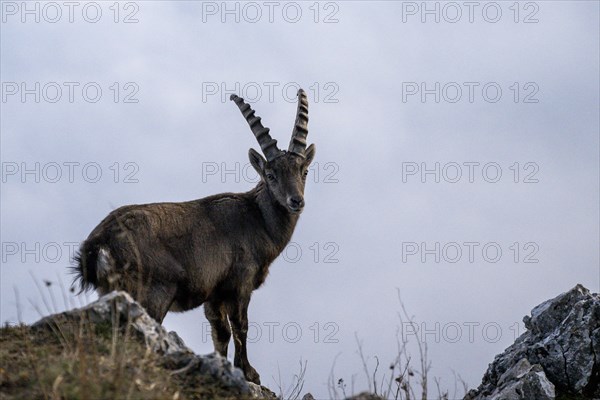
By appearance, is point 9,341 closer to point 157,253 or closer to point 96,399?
point 96,399

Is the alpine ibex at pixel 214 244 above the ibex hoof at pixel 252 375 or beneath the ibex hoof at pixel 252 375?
above

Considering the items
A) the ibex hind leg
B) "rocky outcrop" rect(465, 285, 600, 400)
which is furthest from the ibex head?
"rocky outcrop" rect(465, 285, 600, 400)

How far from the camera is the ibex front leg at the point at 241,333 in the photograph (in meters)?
13.9

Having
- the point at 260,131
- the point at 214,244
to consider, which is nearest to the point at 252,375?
the point at 214,244

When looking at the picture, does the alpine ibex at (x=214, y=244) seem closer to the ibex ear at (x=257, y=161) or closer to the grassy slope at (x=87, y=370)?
the ibex ear at (x=257, y=161)

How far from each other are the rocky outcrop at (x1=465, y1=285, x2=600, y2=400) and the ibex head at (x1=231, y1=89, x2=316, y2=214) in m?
4.14

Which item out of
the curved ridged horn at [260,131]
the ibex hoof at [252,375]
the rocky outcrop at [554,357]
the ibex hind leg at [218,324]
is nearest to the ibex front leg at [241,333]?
the ibex hoof at [252,375]

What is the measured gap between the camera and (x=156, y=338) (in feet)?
28.9

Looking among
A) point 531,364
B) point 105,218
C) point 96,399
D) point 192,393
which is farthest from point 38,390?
point 531,364

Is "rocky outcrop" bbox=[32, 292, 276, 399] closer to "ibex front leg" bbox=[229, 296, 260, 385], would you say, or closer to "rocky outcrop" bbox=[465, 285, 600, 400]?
"rocky outcrop" bbox=[465, 285, 600, 400]

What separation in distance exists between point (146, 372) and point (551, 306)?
636 centimetres

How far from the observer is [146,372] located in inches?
315

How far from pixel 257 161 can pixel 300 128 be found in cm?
105

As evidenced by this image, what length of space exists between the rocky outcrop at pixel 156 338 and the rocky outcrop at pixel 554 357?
13.0 ft
